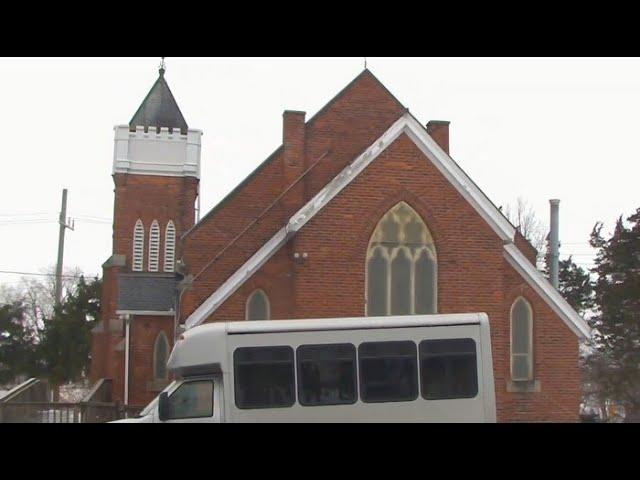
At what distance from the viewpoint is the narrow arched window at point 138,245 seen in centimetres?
3453

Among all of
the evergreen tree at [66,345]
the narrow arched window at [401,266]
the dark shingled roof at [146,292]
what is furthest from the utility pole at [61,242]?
the narrow arched window at [401,266]

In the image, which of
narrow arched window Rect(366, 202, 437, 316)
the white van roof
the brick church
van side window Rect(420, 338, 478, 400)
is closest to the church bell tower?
the brick church

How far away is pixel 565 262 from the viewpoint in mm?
52562

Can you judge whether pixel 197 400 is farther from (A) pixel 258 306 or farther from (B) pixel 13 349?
(B) pixel 13 349

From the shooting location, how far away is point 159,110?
3678cm

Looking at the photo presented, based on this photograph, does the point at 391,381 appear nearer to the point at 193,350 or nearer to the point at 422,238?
the point at 193,350

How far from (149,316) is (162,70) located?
514 inches

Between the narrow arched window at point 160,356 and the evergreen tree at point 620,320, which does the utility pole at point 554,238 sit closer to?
Result: the evergreen tree at point 620,320

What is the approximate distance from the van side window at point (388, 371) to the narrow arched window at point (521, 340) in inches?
297

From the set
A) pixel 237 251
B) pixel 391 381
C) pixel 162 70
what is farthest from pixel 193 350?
pixel 162 70

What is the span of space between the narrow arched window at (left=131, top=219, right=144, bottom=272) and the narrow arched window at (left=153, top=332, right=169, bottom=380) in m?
5.53

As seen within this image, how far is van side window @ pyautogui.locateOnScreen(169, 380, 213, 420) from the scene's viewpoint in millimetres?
12898

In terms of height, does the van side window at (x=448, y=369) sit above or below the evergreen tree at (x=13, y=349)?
below
